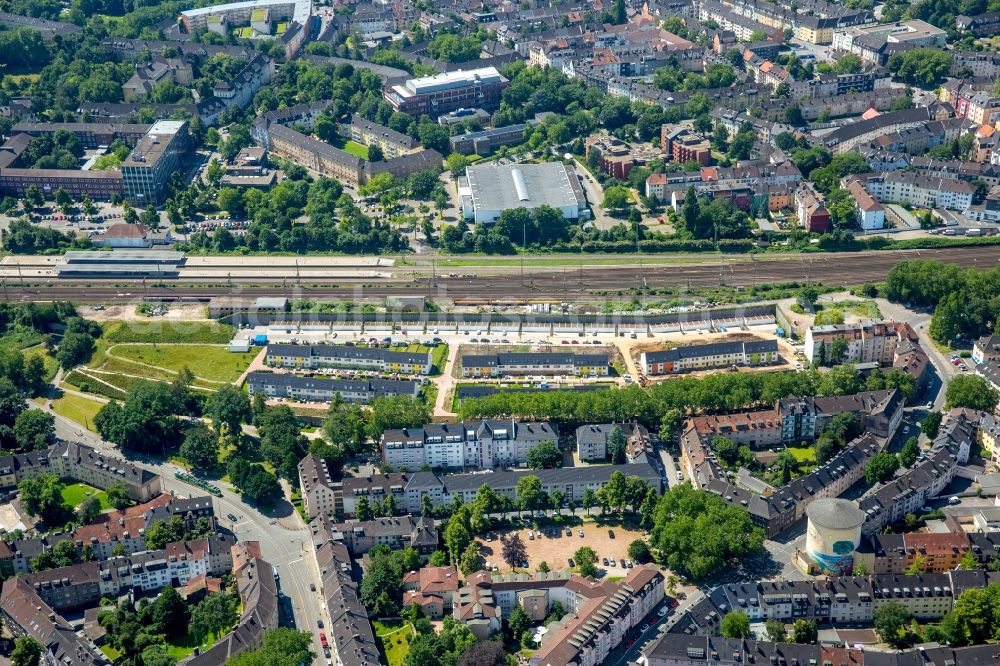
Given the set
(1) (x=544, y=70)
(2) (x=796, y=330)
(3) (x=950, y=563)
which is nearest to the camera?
(3) (x=950, y=563)

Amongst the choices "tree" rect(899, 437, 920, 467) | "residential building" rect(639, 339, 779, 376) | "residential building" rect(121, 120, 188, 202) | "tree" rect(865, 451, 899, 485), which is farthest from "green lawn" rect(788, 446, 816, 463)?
"residential building" rect(121, 120, 188, 202)

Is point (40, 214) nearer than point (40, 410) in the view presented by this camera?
No

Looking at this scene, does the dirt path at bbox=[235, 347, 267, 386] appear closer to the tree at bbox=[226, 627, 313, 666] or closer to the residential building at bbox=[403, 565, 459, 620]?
the residential building at bbox=[403, 565, 459, 620]

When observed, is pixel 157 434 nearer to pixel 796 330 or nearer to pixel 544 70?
pixel 796 330

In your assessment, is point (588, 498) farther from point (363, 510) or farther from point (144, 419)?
point (144, 419)

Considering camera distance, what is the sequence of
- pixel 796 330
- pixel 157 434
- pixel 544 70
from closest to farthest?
1. pixel 157 434
2. pixel 796 330
3. pixel 544 70

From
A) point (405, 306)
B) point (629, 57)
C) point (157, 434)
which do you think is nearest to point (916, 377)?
point (405, 306)

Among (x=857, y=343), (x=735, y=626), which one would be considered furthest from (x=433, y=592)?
(x=857, y=343)
